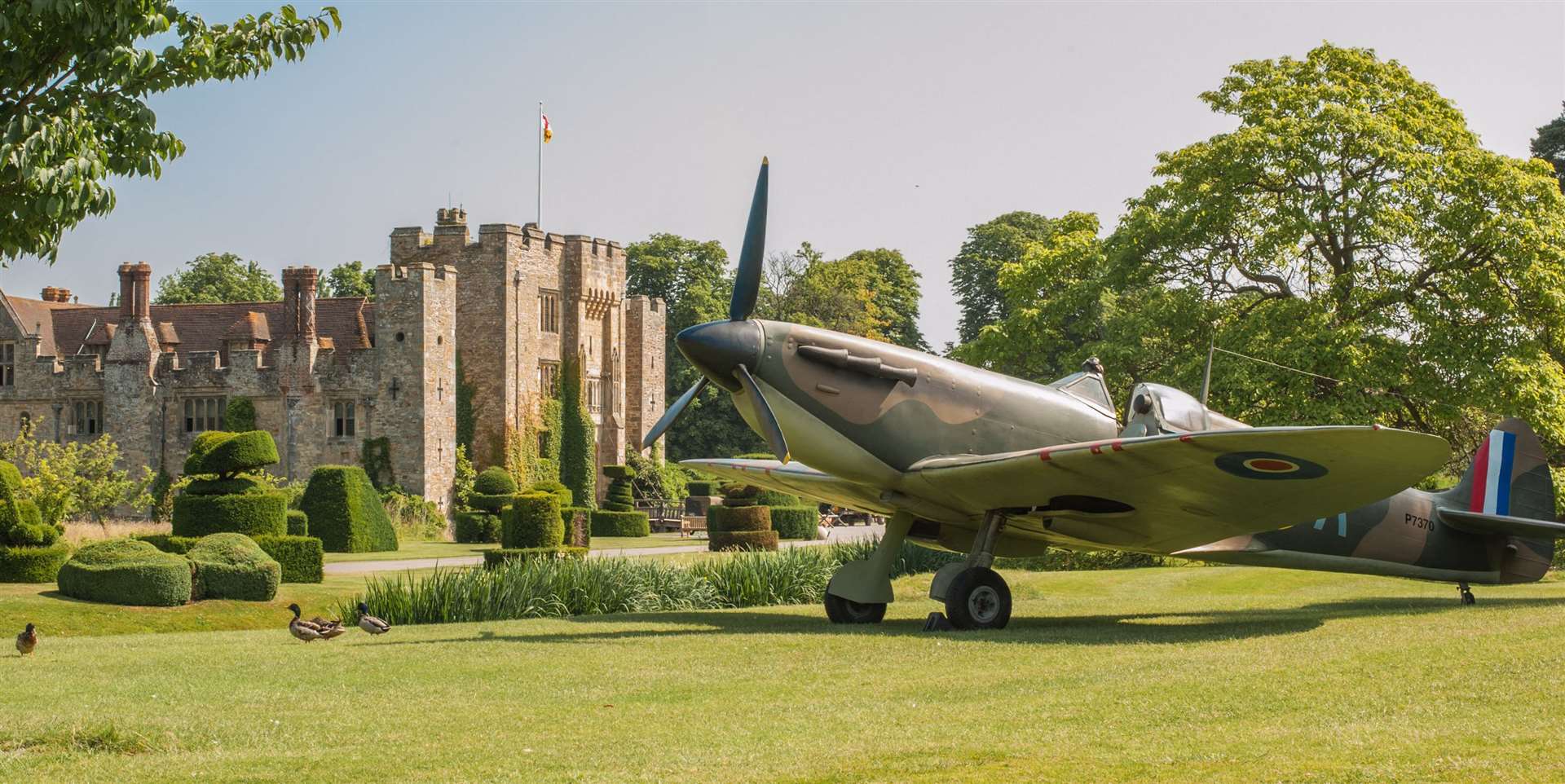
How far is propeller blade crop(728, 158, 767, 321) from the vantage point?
1491cm

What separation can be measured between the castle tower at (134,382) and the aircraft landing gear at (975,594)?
50.1 m

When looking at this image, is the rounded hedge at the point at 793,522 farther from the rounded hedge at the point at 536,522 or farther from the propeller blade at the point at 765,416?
the propeller blade at the point at 765,416

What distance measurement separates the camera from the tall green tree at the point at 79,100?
7.36 m

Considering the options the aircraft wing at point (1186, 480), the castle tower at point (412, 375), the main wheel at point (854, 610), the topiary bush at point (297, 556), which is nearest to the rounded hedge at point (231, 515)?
the topiary bush at point (297, 556)

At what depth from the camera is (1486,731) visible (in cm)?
798

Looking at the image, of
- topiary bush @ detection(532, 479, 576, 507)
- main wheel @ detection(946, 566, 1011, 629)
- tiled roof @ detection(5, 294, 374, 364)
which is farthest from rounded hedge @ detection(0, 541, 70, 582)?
tiled roof @ detection(5, 294, 374, 364)

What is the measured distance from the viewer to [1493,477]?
1761 centimetres

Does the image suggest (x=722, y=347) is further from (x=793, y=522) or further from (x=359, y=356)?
(x=359, y=356)

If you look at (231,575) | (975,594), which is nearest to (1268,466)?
(975,594)

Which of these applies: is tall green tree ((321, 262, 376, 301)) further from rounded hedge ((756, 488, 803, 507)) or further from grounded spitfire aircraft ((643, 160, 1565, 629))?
grounded spitfire aircraft ((643, 160, 1565, 629))

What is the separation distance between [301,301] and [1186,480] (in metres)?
48.8

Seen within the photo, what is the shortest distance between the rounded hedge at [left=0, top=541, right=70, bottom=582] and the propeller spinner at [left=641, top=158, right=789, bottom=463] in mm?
13876

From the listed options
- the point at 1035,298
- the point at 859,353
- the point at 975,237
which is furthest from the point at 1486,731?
the point at 975,237

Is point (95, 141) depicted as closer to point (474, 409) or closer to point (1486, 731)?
point (1486, 731)
